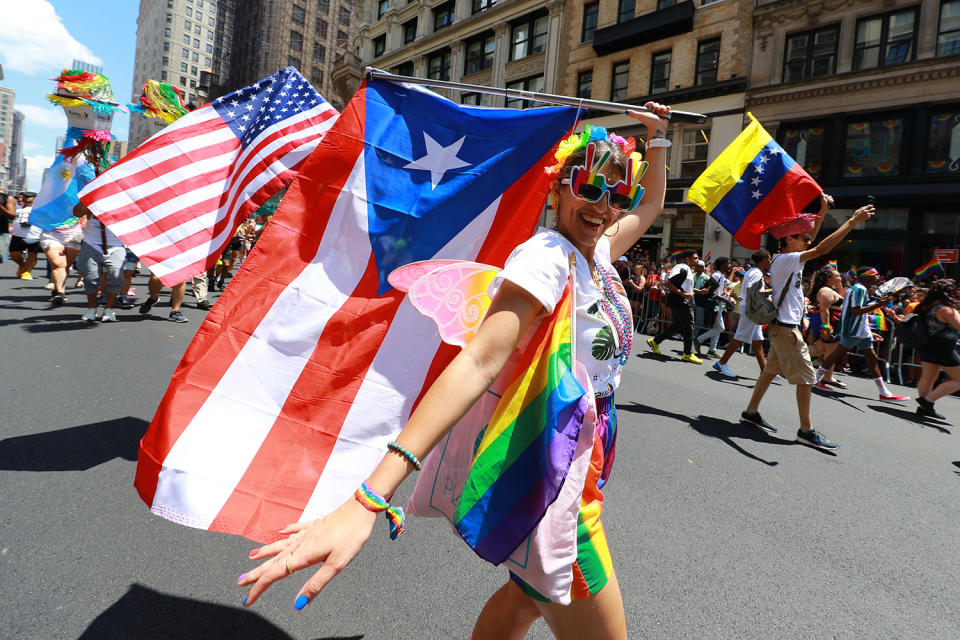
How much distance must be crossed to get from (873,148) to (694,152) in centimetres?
559

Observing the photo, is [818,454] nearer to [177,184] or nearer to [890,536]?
[890,536]

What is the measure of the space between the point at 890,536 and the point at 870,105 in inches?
701

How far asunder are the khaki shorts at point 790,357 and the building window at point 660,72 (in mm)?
18868

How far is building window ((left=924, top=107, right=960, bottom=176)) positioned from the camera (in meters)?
15.1

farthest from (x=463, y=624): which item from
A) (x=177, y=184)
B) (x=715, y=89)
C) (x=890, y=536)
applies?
(x=715, y=89)

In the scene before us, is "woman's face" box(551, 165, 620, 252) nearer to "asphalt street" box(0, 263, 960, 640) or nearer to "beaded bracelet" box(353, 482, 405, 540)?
"beaded bracelet" box(353, 482, 405, 540)

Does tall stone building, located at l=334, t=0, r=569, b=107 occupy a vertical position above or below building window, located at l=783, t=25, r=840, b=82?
above

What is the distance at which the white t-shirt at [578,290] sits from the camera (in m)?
1.28

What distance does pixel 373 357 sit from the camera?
2287mm

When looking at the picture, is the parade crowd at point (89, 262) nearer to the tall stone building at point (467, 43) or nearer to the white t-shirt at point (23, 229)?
the white t-shirt at point (23, 229)

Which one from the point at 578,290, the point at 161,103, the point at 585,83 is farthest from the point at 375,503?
the point at 585,83

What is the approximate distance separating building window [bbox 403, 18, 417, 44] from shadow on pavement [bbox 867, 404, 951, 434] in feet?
113

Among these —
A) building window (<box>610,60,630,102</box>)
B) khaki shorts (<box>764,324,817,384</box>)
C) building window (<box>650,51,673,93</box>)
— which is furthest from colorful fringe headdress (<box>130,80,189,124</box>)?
building window (<box>610,60,630,102</box>)

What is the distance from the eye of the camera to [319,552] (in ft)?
3.24
